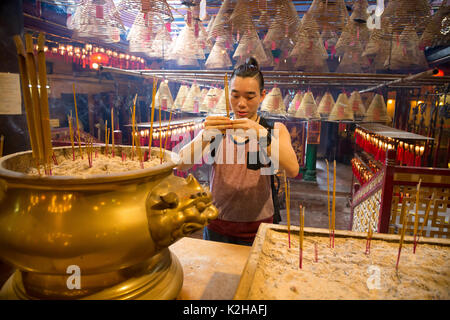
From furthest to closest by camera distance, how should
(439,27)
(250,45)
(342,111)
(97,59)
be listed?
(97,59) → (342,111) → (250,45) → (439,27)

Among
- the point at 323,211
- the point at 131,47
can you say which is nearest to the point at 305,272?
the point at 131,47

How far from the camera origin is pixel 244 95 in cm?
167

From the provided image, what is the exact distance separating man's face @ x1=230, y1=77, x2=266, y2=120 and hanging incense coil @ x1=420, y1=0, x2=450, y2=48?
188 cm

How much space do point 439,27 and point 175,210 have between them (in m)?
3.08

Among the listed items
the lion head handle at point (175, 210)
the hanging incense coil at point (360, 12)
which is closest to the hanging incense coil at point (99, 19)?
the lion head handle at point (175, 210)

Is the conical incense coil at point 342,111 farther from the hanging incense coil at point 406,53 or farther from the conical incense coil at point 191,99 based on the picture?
the conical incense coil at point 191,99

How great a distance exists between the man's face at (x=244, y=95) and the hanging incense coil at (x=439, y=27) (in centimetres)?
188

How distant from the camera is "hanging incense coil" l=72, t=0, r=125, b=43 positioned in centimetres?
228

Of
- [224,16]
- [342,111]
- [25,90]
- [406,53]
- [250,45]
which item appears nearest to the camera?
[25,90]

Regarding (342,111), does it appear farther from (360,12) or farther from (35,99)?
(35,99)

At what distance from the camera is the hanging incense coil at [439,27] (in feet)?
7.85

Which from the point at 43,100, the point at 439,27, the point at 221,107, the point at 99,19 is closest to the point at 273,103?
A: the point at 221,107

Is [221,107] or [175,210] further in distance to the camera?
[221,107]

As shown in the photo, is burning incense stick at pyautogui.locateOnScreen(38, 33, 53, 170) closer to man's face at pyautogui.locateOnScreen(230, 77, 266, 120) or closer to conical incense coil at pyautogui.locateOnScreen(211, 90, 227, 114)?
man's face at pyautogui.locateOnScreen(230, 77, 266, 120)
